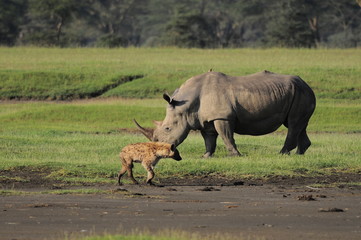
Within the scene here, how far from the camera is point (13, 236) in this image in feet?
32.5

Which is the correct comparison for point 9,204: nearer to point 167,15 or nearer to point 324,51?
point 324,51

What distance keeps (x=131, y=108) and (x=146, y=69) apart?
29.3 ft

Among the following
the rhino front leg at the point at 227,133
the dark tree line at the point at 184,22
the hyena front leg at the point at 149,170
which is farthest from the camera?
the dark tree line at the point at 184,22

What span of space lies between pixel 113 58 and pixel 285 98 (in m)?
26.2

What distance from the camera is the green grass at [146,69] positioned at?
3534 centimetres

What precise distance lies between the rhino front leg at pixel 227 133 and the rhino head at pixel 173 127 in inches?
25.0

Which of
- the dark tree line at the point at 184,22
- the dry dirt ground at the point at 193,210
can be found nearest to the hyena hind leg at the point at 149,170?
the dry dirt ground at the point at 193,210

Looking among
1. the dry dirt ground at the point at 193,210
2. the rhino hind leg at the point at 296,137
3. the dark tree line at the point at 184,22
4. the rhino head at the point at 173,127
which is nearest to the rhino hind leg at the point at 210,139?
the rhino head at the point at 173,127

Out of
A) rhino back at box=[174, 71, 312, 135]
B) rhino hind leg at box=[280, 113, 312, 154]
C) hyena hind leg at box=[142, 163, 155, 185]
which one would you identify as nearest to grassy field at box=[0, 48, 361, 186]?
rhino hind leg at box=[280, 113, 312, 154]

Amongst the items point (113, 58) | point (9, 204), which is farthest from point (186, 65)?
point (9, 204)

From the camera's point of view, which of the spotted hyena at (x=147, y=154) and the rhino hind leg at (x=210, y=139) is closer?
the spotted hyena at (x=147, y=154)

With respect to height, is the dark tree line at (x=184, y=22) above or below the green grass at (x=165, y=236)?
above

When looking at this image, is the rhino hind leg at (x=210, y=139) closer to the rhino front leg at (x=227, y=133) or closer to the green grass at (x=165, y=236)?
the rhino front leg at (x=227, y=133)

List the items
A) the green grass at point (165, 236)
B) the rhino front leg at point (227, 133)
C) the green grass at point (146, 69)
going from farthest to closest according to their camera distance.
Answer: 1. the green grass at point (146, 69)
2. the rhino front leg at point (227, 133)
3. the green grass at point (165, 236)
